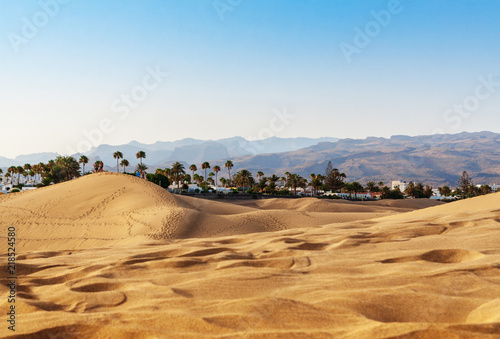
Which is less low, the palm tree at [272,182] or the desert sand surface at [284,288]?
the desert sand surface at [284,288]

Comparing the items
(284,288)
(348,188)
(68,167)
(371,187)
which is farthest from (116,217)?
(371,187)

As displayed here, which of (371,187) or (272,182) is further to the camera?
(371,187)

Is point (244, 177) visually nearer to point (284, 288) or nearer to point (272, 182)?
point (272, 182)

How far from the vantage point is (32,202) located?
99.3 feet

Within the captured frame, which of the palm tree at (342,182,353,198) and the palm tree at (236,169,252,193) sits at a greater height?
the palm tree at (236,169,252,193)

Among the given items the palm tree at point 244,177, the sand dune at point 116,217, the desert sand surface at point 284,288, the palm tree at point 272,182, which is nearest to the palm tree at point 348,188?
the palm tree at point 272,182

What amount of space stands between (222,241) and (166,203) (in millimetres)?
21196

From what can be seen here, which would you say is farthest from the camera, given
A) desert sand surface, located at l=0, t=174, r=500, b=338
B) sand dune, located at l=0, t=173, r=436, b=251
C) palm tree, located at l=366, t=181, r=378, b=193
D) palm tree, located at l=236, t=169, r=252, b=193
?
palm tree, located at l=366, t=181, r=378, b=193

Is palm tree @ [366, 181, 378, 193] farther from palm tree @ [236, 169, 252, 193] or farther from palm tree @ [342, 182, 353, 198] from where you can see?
palm tree @ [236, 169, 252, 193]

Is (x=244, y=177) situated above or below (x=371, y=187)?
above

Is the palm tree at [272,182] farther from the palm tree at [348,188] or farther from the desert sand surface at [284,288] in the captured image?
the desert sand surface at [284,288]

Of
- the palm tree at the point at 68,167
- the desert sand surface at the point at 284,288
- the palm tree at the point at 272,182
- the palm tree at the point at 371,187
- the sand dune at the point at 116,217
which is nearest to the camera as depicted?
the desert sand surface at the point at 284,288

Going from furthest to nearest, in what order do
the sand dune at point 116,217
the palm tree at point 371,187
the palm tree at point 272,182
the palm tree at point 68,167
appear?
the palm tree at point 371,187
the palm tree at point 272,182
the palm tree at point 68,167
the sand dune at point 116,217

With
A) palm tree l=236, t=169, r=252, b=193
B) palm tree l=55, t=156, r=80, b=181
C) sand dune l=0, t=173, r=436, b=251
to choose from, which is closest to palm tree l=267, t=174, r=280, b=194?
palm tree l=236, t=169, r=252, b=193
